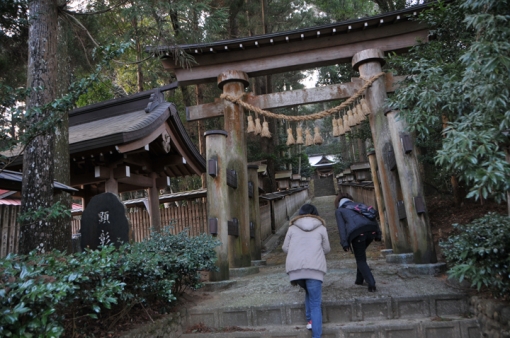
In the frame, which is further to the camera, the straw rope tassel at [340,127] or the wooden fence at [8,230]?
the wooden fence at [8,230]

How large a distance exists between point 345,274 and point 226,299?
7.69 ft

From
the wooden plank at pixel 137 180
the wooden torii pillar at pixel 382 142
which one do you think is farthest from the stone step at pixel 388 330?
the wooden plank at pixel 137 180

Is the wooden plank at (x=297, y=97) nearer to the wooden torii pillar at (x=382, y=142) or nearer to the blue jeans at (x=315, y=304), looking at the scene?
the wooden torii pillar at (x=382, y=142)

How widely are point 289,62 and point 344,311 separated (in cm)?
567

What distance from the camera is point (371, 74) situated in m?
7.63

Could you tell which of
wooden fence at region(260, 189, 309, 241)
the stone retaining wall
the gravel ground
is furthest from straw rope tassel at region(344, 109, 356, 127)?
wooden fence at region(260, 189, 309, 241)

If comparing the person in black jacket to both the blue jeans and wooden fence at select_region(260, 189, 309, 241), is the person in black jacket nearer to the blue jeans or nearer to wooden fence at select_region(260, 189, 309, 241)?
the blue jeans

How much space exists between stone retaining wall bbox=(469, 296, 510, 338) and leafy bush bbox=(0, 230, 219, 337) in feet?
11.7

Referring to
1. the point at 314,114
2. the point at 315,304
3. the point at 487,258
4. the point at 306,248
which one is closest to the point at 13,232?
the point at 314,114

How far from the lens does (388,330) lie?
4148 mm

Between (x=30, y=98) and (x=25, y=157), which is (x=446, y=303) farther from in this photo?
(x=30, y=98)

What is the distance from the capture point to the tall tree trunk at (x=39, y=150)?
4820 mm

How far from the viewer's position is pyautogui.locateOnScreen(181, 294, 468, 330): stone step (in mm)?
4434

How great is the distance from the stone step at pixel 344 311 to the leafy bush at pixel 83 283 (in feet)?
1.97
